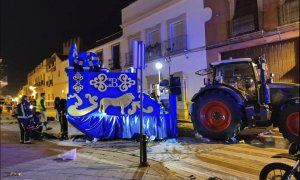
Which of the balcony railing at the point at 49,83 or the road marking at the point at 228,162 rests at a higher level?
the balcony railing at the point at 49,83

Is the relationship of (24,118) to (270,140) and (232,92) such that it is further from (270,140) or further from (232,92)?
(270,140)

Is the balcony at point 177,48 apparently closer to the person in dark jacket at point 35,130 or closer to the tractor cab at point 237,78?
the tractor cab at point 237,78

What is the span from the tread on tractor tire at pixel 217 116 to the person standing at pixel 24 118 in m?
5.48

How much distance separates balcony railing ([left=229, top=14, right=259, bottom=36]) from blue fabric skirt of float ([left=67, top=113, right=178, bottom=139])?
5.67 metres

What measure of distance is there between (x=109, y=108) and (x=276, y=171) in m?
5.70

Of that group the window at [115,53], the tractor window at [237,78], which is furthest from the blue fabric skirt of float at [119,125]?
the window at [115,53]

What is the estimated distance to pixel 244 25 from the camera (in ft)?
8.23

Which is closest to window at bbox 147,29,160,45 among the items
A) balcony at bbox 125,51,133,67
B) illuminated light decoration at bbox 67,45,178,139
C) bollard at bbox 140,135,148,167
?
balcony at bbox 125,51,133,67

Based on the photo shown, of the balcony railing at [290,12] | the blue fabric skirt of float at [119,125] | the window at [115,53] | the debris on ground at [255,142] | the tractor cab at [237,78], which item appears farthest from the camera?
the window at [115,53]

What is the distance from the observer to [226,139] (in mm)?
6980

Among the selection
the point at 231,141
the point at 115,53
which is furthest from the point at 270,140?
the point at 115,53

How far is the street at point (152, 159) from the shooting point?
4.97 metres

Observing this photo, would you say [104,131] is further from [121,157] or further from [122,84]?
[121,157]

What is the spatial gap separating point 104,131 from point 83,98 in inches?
44.9
